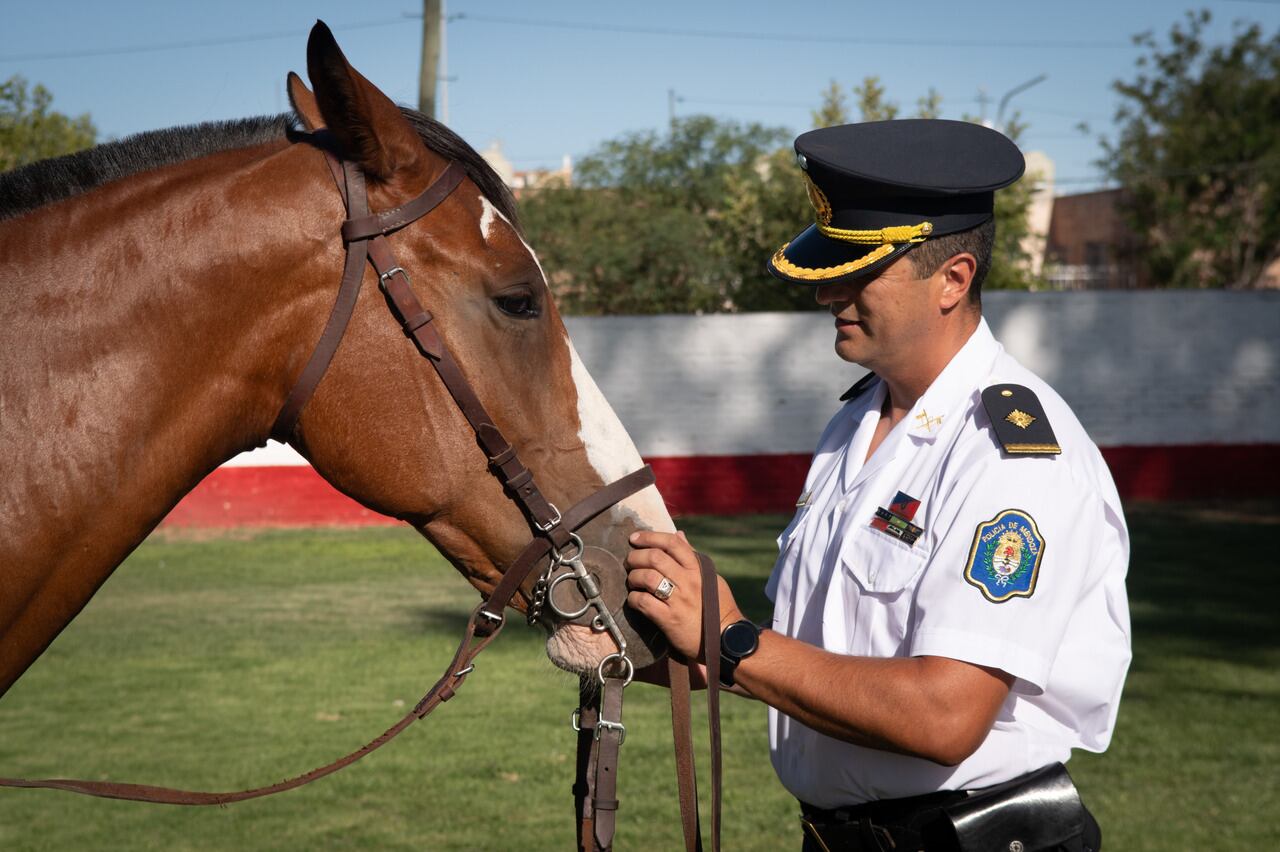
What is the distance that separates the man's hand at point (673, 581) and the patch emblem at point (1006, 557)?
0.41 metres

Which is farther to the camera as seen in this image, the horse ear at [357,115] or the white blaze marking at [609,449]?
the white blaze marking at [609,449]

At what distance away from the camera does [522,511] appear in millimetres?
2166

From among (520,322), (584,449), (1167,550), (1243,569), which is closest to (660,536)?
(584,449)

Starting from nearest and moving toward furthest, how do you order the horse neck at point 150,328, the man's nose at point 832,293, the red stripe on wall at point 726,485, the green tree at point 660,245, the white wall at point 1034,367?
the horse neck at point 150,328 → the man's nose at point 832,293 → the red stripe on wall at point 726,485 → the white wall at point 1034,367 → the green tree at point 660,245

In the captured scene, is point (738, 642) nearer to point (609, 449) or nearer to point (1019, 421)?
point (609, 449)

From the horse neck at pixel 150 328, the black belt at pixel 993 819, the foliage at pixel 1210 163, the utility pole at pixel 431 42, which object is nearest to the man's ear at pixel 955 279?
the black belt at pixel 993 819

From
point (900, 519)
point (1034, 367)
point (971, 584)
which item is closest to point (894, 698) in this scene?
point (971, 584)

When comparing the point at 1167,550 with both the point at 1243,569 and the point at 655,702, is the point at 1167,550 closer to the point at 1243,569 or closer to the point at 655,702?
the point at 1243,569

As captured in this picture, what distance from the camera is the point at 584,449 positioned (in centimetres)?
219

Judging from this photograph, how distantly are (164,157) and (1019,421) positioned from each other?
5.17ft

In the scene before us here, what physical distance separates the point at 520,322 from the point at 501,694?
18.0 ft

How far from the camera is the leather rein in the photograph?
2.08 meters

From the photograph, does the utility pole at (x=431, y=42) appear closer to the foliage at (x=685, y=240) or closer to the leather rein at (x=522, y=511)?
the foliage at (x=685, y=240)

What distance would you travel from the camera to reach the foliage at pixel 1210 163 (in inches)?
1035
